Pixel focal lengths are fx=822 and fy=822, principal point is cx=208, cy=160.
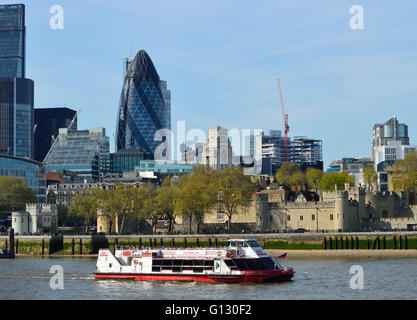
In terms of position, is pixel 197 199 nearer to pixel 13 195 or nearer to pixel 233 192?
pixel 233 192

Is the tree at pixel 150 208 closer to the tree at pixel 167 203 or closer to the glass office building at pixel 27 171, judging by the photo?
the tree at pixel 167 203

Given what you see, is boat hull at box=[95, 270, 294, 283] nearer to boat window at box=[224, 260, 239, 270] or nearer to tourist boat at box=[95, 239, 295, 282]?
tourist boat at box=[95, 239, 295, 282]

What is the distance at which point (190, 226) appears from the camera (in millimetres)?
131250

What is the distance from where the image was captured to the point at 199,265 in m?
76.0

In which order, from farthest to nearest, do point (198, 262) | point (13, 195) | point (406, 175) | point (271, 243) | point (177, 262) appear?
1. point (13, 195)
2. point (406, 175)
3. point (271, 243)
4. point (177, 262)
5. point (198, 262)

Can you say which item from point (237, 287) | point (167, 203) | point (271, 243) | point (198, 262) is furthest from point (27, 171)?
point (237, 287)

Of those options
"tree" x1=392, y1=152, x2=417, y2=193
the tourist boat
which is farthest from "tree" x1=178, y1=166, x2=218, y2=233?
the tourist boat

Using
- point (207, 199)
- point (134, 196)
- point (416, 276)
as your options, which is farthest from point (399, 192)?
point (416, 276)

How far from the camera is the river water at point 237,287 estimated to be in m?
63.2

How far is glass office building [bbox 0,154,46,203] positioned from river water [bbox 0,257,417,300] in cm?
9825

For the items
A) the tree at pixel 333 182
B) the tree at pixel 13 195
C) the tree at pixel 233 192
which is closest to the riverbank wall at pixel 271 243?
the tree at pixel 233 192

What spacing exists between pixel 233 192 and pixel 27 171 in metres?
74.0
